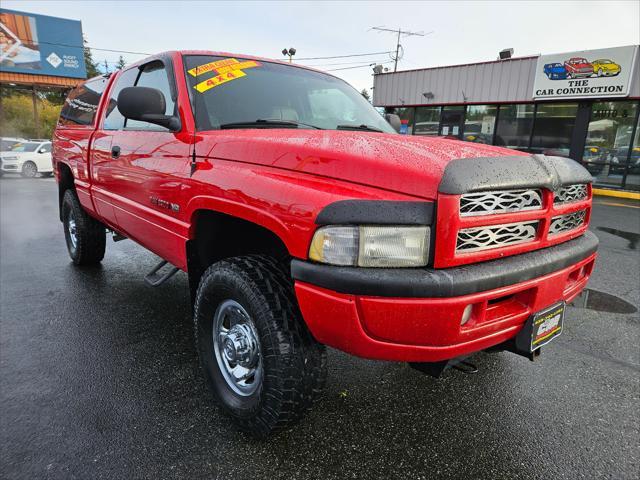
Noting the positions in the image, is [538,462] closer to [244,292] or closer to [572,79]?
[244,292]

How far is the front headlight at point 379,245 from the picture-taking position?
1569mm

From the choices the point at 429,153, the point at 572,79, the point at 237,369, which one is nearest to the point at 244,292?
the point at 237,369

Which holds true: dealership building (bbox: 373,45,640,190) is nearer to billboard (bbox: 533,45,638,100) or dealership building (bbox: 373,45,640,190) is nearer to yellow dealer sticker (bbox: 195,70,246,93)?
billboard (bbox: 533,45,638,100)

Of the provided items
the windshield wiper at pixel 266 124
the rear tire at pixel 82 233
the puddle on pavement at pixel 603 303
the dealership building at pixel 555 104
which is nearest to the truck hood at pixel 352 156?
the windshield wiper at pixel 266 124

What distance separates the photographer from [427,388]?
8.64ft

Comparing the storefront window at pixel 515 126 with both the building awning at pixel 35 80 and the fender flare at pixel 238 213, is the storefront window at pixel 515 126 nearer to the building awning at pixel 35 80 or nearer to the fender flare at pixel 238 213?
the fender flare at pixel 238 213

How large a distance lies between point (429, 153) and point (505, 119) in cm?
1548

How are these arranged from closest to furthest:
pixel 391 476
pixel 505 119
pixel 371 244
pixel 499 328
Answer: pixel 371 244 < pixel 499 328 < pixel 391 476 < pixel 505 119

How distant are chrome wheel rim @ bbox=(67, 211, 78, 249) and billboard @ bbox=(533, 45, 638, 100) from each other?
47.1 ft

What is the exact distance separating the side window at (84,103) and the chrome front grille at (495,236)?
12.3 ft

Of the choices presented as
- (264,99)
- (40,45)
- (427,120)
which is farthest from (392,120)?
(40,45)

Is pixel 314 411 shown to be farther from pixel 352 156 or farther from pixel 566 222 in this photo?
pixel 566 222

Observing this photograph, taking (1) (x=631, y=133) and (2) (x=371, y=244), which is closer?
(2) (x=371, y=244)

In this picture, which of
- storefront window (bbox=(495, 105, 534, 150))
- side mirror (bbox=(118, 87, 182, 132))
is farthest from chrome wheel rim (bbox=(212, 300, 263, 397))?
storefront window (bbox=(495, 105, 534, 150))
